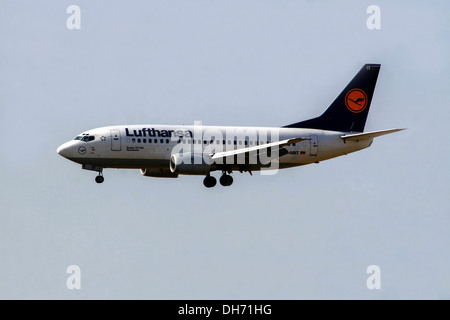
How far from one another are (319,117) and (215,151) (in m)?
10.4

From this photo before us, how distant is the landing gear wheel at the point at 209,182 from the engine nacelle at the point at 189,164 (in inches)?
101

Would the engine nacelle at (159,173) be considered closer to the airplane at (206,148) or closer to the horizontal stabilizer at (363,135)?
the airplane at (206,148)

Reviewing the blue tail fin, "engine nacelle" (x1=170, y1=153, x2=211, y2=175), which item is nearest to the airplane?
"engine nacelle" (x1=170, y1=153, x2=211, y2=175)

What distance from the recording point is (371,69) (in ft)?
304

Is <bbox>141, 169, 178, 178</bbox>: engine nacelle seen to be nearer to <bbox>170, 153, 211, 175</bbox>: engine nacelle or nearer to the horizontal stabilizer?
<bbox>170, 153, 211, 175</bbox>: engine nacelle

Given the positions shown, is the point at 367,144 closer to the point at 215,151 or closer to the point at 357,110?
the point at 357,110

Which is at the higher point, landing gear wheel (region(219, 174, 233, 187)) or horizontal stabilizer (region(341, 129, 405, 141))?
horizontal stabilizer (region(341, 129, 405, 141))

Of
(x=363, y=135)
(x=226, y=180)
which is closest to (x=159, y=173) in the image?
(x=226, y=180)

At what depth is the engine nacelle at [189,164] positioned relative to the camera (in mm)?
81438

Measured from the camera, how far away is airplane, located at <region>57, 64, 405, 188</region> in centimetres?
8294

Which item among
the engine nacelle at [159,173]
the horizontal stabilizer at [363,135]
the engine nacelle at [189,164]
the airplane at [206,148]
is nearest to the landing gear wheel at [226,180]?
the airplane at [206,148]

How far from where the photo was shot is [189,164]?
81.6m

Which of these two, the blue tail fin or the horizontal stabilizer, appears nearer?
the horizontal stabilizer

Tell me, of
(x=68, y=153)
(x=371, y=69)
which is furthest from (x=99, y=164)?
(x=371, y=69)
